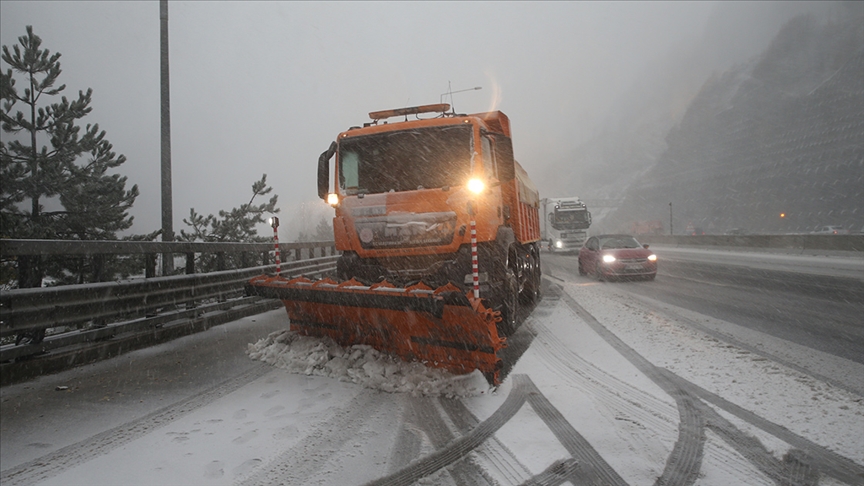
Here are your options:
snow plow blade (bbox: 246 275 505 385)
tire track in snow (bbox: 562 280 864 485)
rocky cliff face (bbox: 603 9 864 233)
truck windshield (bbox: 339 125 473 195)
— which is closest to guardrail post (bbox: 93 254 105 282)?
snow plow blade (bbox: 246 275 505 385)

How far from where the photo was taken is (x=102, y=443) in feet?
12.1

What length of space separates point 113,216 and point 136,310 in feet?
24.8

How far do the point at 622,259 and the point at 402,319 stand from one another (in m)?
11.4

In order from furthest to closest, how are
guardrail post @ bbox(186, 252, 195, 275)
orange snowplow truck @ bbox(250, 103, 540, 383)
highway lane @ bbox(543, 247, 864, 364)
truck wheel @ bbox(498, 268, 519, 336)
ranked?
1. guardrail post @ bbox(186, 252, 195, 275)
2. highway lane @ bbox(543, 247, 864, 364)
3. truck wheel @ bbox(498, 268, 519, 336)
4. orange snowplow truck @ bbox(250, 103, 540, 383)

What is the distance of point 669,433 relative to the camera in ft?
12.3

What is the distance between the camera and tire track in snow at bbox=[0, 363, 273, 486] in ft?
10.6

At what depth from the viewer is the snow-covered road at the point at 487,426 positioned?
10.5ft

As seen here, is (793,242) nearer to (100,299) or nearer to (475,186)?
(475,186)

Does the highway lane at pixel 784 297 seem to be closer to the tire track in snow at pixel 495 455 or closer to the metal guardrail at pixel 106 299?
the tire track in snow at pixel 495 455

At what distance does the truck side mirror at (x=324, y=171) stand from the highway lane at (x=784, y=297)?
6.71 m

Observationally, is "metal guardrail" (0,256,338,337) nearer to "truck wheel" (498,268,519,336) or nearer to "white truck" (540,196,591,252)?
"truck wheel" (498,268,519,336)

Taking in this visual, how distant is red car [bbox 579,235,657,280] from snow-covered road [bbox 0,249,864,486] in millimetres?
8783

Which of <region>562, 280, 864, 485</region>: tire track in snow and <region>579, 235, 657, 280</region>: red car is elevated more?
<region>579, 235, 657, 280</region>: red car

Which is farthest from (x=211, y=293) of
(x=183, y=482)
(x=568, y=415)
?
(x=568, y=415)
